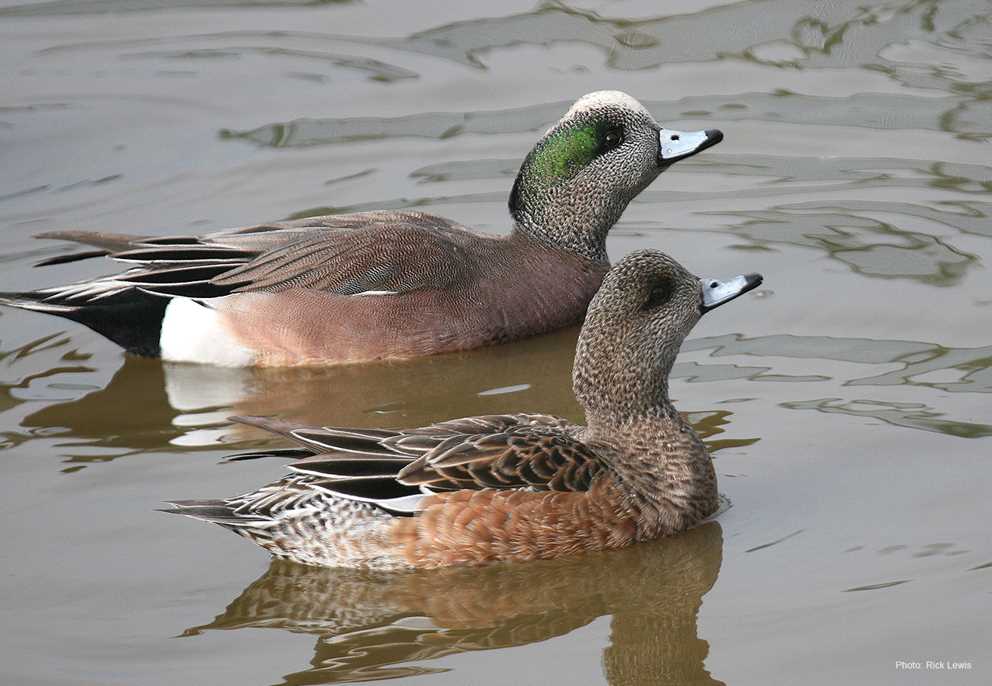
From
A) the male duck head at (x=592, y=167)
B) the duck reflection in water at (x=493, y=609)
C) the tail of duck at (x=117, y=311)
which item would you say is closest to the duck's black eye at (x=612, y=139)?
the male duck head at (x=592, y=167)

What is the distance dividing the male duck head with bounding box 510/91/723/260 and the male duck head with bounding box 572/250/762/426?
2.25 m

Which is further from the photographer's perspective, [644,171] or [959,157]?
[959,157]

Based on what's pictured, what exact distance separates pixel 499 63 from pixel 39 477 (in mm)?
5323

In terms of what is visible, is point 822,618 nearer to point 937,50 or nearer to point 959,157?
point 959,157

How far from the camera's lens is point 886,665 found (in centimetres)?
494

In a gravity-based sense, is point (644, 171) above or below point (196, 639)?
above

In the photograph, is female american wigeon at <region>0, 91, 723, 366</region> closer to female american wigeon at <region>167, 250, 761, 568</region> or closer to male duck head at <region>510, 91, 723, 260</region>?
male duck head at <region>510, 91, 723, 260</region>

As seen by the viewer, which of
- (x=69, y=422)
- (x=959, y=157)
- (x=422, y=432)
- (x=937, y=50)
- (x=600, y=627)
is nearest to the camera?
(x=600, y=627)

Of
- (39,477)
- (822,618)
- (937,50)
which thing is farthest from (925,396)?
(937,50)

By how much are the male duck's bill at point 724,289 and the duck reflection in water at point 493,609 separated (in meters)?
0.77

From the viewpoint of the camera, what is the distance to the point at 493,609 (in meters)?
5.40

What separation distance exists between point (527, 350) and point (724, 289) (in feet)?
6.18

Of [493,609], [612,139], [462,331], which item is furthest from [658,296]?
[612,139]

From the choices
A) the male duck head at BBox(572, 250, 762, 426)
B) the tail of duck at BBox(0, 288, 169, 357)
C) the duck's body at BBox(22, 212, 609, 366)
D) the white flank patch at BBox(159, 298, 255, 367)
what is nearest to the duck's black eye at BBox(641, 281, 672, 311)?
the male duck head at BBox(572, 250, 762, 426)
